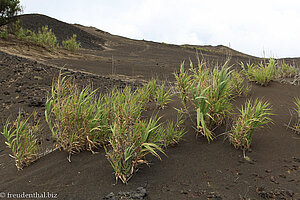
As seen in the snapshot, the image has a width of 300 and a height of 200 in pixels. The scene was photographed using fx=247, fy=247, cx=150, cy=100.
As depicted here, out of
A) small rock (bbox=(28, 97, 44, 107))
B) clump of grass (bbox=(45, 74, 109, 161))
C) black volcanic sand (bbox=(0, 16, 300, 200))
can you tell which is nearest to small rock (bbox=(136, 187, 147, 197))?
black volcanic sand (bbox=(0, 16, 300, 200))

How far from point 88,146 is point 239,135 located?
1.60 meters

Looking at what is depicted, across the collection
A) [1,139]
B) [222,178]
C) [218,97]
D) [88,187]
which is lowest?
[1,139]

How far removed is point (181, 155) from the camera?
8.23 feet

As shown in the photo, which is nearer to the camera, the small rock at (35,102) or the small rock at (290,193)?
the small rock at (290,193)

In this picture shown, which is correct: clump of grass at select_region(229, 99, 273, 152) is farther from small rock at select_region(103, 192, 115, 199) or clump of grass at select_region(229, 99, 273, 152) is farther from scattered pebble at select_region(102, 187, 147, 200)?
small rock at select_region(103, 192, 115, 199)

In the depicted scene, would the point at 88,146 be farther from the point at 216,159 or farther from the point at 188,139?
the point at 216,159

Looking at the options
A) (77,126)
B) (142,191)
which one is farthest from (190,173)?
(77,126)

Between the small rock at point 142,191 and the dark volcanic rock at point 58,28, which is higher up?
the dark volcanic rock at point 58,28

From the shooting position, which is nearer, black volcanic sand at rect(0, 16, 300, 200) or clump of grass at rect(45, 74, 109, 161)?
black volcanic sand at rect(0, 16, 300, 200)

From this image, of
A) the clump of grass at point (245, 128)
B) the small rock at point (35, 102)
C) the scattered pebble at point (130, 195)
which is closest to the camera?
the scattered pebble at point (130, 195)

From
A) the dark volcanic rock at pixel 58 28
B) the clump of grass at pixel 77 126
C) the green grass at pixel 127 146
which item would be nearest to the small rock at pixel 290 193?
Answer: the green grass at pixel 127 146

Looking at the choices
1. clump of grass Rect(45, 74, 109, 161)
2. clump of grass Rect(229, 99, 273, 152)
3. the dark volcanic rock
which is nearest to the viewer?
clump of grass Rect(229, 99, 273, 152)

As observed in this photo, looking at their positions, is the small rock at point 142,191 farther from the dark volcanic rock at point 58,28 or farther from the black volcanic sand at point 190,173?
the dark volcanic rock at point 58,28

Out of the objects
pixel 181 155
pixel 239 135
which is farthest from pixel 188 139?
pixel 239 135
